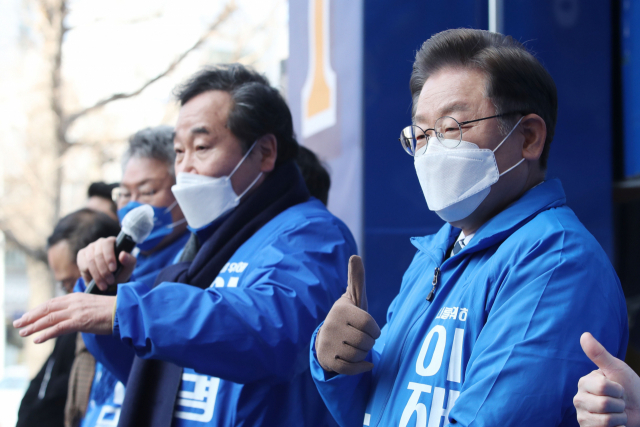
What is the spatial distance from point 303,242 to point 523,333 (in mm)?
1128

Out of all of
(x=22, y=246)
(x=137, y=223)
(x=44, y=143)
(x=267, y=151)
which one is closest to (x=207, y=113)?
(x=267, y=151)

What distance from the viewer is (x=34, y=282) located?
9.84m

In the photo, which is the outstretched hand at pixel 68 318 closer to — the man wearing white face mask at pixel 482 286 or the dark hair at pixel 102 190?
the man wearing white face mask at pixel 482 286

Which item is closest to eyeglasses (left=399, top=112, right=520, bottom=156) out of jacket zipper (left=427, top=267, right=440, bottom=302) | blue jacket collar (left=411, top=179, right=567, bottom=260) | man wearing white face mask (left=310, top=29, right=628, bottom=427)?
man wearing white face mask (left=310, top=29, right=628, bottom=427)

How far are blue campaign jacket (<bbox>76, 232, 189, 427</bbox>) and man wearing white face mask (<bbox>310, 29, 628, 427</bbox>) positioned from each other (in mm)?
1379

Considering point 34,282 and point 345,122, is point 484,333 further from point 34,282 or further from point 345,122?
point 34,282

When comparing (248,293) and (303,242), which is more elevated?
(303,242)

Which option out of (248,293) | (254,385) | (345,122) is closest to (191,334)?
(248,293)

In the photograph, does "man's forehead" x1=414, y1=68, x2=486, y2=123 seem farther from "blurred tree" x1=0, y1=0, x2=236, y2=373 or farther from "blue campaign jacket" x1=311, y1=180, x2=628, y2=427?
"blurred tree" x1=0, y1=0, x2=236, y2=373

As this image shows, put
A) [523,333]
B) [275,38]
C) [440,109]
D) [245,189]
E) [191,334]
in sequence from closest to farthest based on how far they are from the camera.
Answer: [523,333], [440,109], [191,334], [245,189], [275,38]

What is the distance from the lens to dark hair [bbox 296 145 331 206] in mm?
3135

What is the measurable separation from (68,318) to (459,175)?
120 centimetres

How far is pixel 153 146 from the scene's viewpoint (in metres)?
3.54

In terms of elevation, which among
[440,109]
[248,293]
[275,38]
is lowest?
[248,293]
